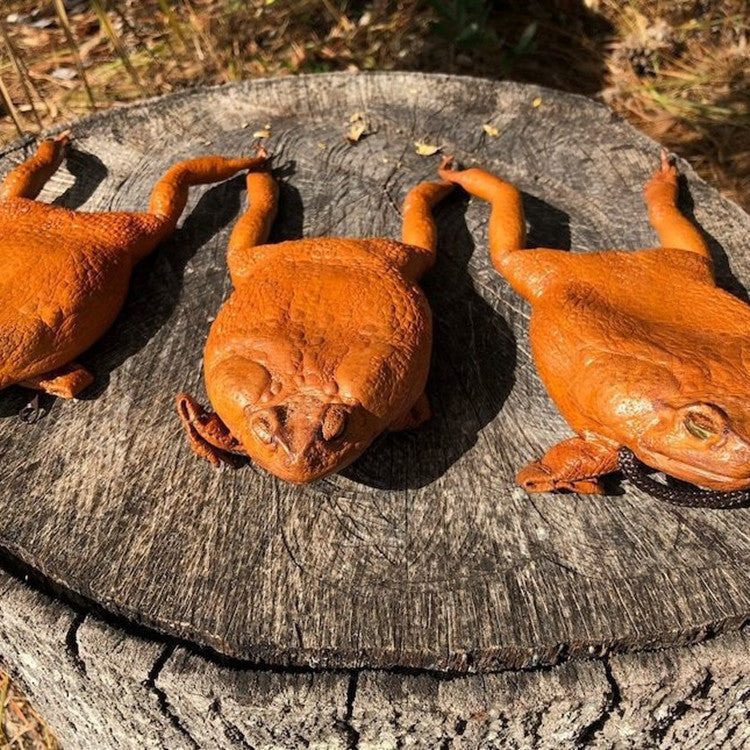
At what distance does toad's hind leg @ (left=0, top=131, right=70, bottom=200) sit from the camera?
7.36 feet

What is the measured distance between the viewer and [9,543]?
162cm

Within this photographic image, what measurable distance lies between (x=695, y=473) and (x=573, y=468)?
256mm

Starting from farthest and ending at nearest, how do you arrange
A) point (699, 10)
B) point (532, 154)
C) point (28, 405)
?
point (699, 10) < point (532, 154) < point (28, 405)

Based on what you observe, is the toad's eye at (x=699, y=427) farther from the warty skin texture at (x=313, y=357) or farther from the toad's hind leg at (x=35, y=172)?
the toad's hind leg at (x=35, y=172)

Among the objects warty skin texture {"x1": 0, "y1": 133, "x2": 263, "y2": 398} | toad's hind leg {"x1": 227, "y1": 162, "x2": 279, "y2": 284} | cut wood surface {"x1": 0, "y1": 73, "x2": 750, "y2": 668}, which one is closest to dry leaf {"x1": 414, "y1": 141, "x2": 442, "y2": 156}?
cut wood surface {"x1": 0, "y1": 73, "x2": 750, "y2": 668}

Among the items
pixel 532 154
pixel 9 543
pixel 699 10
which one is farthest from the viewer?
pixel 699 10

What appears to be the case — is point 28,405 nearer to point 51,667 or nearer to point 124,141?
point 51,667

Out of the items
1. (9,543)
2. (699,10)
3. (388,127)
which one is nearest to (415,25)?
(699,10)

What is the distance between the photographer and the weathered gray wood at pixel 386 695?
146 cm

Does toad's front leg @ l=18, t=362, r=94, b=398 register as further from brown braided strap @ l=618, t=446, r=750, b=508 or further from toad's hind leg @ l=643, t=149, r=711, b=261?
toad's hind leg @ l=643, t=149, r=711, b=261

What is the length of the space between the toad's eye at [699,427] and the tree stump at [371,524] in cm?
28

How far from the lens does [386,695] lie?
1.46 metres

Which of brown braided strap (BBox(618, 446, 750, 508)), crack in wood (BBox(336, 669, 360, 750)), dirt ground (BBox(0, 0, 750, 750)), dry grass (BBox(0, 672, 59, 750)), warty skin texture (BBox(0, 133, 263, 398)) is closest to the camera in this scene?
crack in wood (BBox(336, 669, 360, 750))

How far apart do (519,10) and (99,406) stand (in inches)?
164
